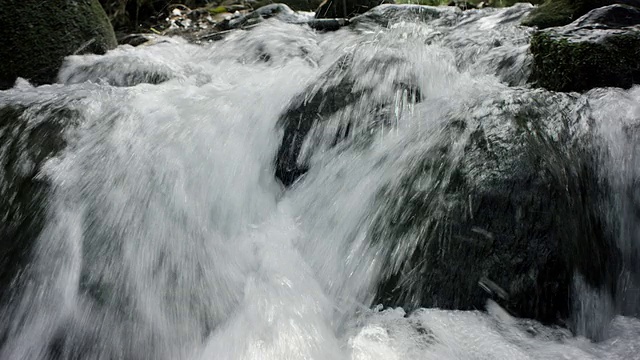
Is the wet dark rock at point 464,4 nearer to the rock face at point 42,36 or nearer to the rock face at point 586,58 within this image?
the rock face at point 586,58

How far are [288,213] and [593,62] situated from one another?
2269mm

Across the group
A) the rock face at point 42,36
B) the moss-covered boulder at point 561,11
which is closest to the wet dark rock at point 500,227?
the moss-covered boulder at point 561,11

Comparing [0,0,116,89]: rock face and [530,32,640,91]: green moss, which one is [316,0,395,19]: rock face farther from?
[530,32,640,91]: green moss

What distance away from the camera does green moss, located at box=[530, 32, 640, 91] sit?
2879 millimetres

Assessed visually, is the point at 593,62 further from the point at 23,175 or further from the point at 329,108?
the point at 23,175

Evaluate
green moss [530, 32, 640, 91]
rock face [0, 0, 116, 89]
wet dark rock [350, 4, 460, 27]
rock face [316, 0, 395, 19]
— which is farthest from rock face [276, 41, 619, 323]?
rock face [316, 0, 395, 19]

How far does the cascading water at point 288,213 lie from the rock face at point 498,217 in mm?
14

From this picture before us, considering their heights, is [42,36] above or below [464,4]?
below

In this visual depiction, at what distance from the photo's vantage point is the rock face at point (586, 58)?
288cm

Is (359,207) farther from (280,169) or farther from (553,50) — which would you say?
(553,50)

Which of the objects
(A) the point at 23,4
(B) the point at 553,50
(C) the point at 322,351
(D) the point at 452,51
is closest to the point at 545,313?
(C) the point at 322,351

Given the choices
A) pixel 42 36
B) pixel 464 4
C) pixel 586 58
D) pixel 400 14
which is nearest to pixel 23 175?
pixel 42 36

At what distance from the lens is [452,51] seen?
4.30 metres

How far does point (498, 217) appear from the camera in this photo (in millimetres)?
2072
